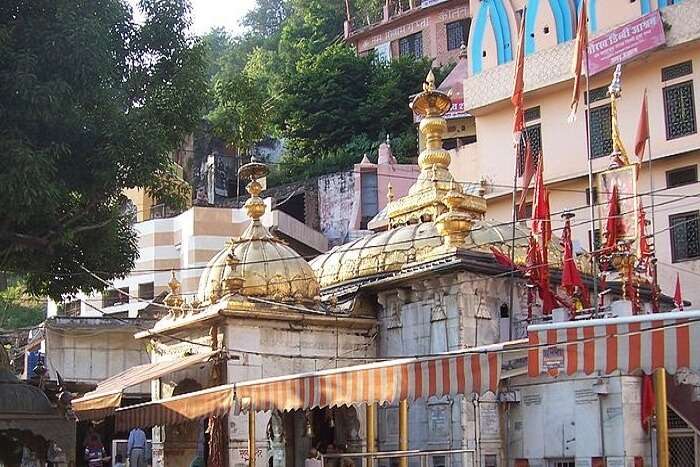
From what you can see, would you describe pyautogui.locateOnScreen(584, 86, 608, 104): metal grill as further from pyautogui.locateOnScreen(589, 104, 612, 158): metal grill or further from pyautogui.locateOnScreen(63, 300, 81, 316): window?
A: pyautogui.locateOnScreen(63, 300, 81, 316): window

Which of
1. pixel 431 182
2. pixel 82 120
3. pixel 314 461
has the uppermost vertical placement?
pixel 431 182

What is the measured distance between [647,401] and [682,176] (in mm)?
12714

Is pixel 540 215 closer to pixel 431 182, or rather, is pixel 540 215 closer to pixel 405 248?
pixel 405 248

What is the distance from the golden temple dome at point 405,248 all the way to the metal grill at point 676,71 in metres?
8.50

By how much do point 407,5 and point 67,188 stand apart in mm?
40974

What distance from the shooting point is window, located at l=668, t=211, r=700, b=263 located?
26.0m

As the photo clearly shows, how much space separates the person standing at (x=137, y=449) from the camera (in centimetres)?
2042

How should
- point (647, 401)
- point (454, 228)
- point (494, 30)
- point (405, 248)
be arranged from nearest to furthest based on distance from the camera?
point (647, 401)
point (454, 228)
point (405, 248)
point (494, 30)

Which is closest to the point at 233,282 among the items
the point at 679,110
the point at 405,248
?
the point at 405,248

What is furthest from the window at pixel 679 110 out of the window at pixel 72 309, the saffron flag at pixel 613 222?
the window at pixel 72 309

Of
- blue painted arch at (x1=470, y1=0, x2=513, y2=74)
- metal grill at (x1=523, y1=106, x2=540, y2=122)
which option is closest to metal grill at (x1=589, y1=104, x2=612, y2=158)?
metal grill at (x1=523, y1=106, x2=540, y2=122)

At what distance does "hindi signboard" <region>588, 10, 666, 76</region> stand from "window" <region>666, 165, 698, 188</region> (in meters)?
3.25

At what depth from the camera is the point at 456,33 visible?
48.6m

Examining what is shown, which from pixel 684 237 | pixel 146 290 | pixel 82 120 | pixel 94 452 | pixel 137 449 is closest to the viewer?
pixel 82 120
